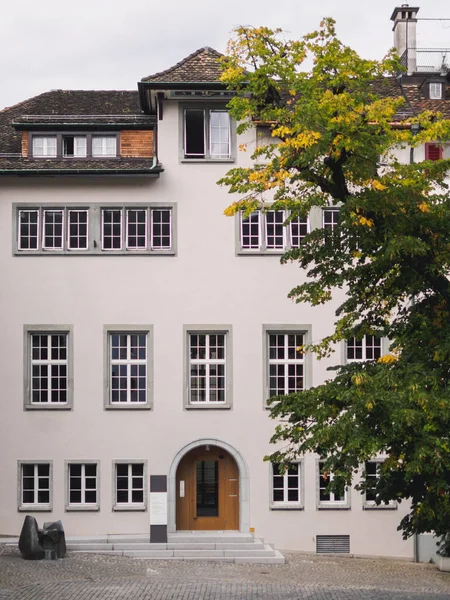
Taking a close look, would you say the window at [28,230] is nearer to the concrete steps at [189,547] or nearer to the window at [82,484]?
the window at [82,484]

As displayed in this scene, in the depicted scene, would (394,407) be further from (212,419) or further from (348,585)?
(212,419)

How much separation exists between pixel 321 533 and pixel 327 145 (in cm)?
1558

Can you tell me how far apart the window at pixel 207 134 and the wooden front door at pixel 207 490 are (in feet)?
28.2

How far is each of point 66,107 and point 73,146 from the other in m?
2.06

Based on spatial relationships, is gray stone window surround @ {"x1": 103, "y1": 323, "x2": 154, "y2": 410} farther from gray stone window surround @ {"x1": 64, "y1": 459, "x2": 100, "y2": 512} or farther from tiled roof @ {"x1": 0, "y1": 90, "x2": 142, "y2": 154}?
tiled roof @ {"x1": 0, "y1": 90, "x2": 142, "y2": 154}

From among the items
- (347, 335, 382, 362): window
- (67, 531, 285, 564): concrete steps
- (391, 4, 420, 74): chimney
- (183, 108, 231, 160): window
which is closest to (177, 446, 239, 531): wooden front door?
(67, 531, 285, 564): concrete steps

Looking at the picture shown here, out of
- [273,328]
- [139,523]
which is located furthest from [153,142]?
[139,523]

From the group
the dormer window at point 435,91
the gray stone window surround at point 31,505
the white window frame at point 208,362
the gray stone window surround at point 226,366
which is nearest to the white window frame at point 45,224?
the gray stone window surround at point 226,366

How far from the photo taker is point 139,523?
1110 inches

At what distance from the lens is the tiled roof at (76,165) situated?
93.6 ft

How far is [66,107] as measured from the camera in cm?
3138

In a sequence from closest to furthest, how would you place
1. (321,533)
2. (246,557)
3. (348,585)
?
1. (348,585)
2. (246,557)
3. (321,533)

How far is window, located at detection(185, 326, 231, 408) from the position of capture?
94.5 feet

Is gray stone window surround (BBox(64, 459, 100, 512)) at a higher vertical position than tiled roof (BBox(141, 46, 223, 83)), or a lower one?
lower
